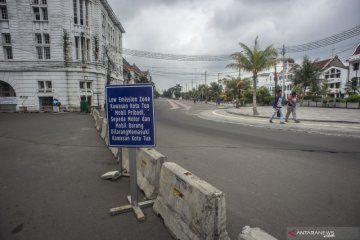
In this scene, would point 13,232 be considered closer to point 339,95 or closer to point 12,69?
point 12,69

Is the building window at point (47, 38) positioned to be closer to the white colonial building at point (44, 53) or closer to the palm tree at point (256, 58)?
the white colonial building at point (44, 53)

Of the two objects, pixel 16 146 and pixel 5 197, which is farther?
pixel 16 146

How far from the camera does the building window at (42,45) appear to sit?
28.0 m

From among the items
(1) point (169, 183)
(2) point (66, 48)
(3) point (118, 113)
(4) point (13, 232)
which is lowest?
(4) point (13, 232)

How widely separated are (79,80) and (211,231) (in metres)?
31.2

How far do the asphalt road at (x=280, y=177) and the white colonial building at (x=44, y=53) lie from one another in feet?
77.2

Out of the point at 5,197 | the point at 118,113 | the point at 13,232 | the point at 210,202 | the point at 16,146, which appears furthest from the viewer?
the point at 16,146

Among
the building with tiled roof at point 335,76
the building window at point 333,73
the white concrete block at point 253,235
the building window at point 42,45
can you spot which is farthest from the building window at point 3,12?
the building window at point 333,73

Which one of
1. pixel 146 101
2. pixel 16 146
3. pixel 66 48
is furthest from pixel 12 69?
pixel 146 101

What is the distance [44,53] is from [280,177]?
33.0 meters

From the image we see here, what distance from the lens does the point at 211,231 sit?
2.29m

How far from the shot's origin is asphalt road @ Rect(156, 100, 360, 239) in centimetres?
315

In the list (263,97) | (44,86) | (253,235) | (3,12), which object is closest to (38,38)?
(3,12)

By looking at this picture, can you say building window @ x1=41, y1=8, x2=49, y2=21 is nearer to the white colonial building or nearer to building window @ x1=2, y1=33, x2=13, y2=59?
the white colonial building
